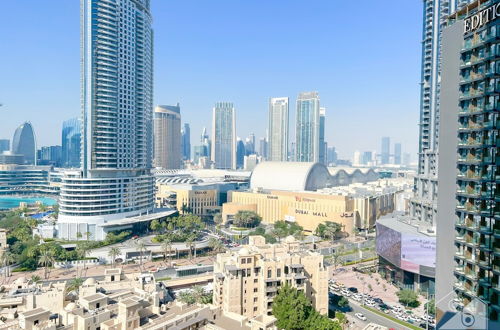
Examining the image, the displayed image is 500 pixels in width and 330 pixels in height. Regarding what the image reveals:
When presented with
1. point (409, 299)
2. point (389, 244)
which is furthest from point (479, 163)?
point (389, 244)

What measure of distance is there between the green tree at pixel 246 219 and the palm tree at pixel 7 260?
45826mm

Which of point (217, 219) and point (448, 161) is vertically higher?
point (448, 161)

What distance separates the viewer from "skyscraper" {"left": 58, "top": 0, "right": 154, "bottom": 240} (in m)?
71.6

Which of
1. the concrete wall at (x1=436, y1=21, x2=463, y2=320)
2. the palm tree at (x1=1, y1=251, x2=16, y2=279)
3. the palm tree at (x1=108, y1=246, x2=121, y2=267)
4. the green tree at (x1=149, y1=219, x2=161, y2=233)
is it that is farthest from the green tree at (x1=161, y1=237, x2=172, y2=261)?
the concrete wall at (x1=436, y1=21, x2=463, y2=320)

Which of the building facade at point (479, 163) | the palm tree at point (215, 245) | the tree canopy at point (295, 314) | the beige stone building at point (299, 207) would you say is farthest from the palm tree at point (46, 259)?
the building facade at point (479, 163)

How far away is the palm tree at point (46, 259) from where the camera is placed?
179 feet

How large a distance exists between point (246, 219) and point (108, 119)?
124 ft

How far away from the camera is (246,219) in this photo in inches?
3462

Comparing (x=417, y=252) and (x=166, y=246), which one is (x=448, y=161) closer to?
(x=417, y=252)

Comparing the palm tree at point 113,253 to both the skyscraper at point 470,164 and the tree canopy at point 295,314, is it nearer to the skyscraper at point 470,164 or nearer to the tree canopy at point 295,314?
the tree canopy at point 295,314

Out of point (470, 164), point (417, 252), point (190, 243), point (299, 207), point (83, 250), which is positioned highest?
point (470, 164)

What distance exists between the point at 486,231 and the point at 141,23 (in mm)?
77677

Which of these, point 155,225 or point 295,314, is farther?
point 155,225

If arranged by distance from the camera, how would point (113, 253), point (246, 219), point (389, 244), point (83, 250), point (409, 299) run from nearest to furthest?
Answer: 1. point (409, 299)
2. point (389, 244)
3. point (113, 253)
4. point (83, 250)
5. point (246, 219)
